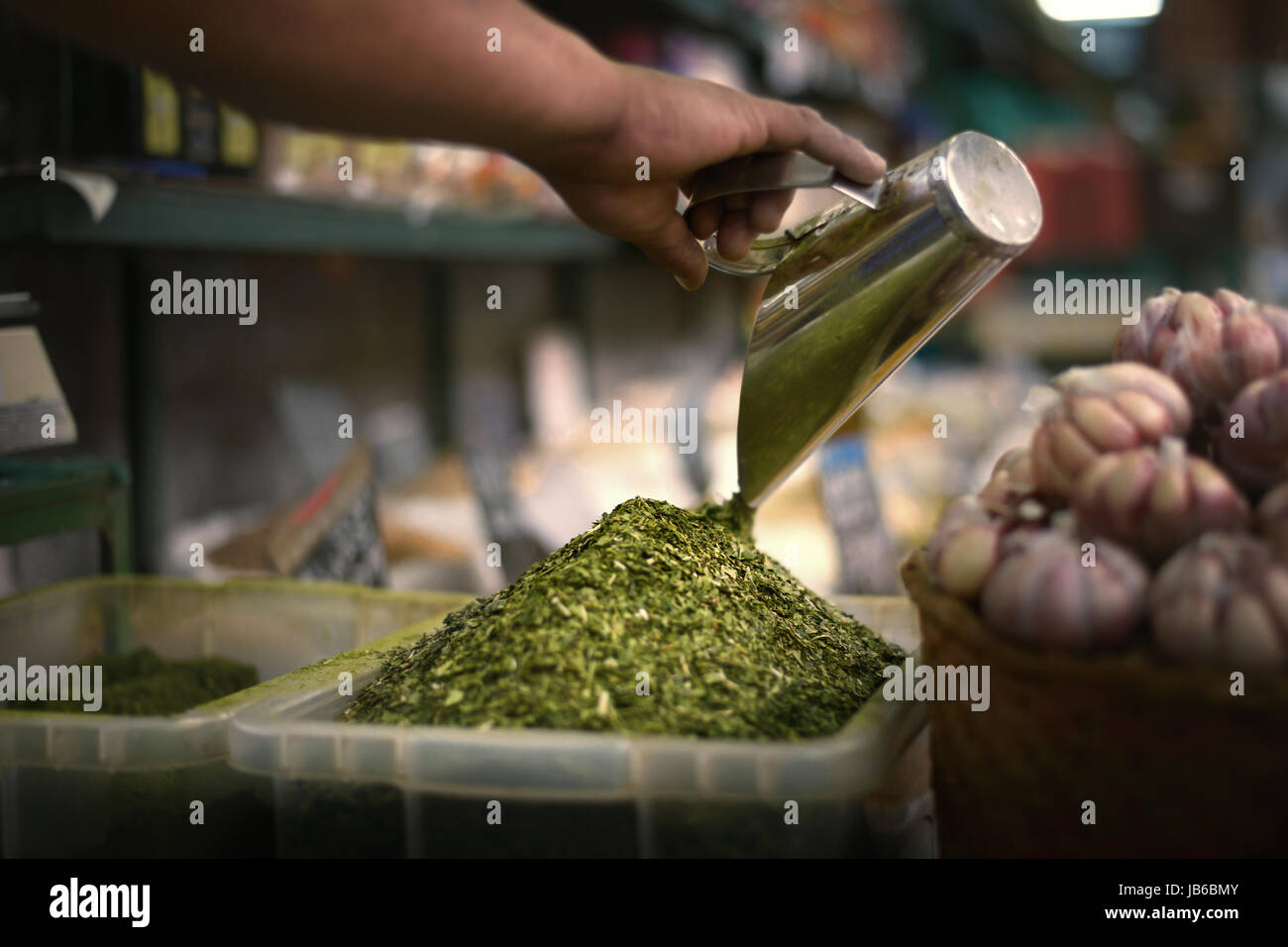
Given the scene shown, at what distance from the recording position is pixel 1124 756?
25.3 inches

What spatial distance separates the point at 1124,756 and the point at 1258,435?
0.23 metres

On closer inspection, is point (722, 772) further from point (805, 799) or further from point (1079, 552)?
point (1079, 552)

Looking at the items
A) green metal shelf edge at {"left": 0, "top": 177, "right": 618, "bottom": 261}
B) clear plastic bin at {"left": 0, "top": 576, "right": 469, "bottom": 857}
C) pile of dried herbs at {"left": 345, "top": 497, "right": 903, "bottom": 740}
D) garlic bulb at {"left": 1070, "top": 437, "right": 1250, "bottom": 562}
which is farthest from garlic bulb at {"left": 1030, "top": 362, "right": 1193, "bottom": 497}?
green metal shelf edge at {"left": 0, "top": 177, "right": 618, "bottom": 261}

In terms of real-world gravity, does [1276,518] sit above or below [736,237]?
below

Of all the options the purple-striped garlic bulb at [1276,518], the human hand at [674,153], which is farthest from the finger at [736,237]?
the purple-striped garlic bulb at [1276,518]

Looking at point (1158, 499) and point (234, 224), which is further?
point (234, 224)

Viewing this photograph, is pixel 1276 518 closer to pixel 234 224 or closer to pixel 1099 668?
pixel 1099 668

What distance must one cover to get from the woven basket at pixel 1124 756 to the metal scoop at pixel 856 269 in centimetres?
28

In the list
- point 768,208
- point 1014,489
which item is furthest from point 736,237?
point 1014,489

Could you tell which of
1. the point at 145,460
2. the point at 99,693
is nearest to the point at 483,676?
the point at 99,693

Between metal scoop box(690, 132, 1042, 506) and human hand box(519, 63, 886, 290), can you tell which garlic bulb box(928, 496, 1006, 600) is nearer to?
metal scoop box(690, 132, 1042, 506)

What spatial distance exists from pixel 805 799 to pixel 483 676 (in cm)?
24
